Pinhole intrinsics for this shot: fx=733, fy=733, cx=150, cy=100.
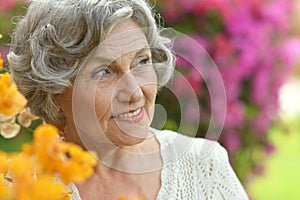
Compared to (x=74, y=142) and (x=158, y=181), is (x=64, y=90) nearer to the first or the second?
(x=74, y=142)

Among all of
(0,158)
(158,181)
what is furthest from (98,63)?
(0,158)

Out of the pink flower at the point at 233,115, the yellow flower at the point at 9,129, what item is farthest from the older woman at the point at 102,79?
the pink flower at the point at 233,115

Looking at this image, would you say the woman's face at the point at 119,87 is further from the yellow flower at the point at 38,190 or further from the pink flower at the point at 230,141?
the pink flower at the point at 230,141

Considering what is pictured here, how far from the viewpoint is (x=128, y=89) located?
1721 mm

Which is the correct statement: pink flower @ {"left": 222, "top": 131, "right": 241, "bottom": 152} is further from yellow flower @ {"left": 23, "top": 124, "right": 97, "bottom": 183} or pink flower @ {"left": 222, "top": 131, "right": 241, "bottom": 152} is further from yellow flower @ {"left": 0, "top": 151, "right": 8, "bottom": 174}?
yellow flower @ {"left": 23, "top": 124, "right": 97, "bottom": 183}

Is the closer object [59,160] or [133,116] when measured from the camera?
[59,160]

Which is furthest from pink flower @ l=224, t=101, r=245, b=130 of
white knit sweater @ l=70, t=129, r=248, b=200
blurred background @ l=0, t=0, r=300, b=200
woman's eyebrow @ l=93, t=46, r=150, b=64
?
woman's eyebrow @ l=93, t=46, r=150, b=64

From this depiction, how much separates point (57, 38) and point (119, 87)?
191 mm

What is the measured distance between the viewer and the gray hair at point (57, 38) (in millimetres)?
1727

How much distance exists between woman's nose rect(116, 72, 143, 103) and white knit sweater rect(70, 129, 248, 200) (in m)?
0.37

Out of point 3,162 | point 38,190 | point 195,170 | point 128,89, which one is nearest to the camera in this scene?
point 38,190

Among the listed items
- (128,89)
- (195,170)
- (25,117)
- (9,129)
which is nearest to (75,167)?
(9,129)

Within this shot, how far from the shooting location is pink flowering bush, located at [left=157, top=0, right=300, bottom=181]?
3729 mm

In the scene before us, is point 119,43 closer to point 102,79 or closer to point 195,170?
point 102,79
